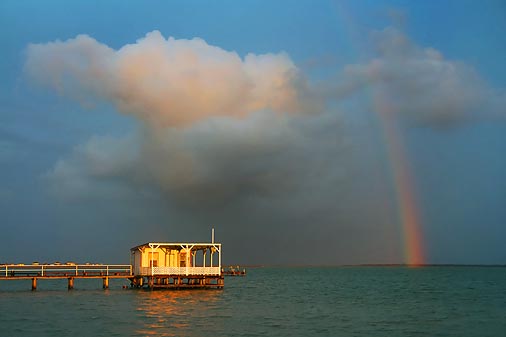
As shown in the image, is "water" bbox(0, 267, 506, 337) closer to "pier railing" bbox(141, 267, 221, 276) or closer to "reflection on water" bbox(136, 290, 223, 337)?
"reflection on water" bbox(136, 290, 223, 337)

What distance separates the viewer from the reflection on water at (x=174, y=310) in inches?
1358

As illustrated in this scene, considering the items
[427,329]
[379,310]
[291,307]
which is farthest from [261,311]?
[427,329]

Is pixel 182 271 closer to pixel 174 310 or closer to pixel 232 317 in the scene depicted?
pixel 174 310

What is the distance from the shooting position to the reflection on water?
113 feet

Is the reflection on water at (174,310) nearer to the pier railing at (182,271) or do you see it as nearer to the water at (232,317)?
the water at (232,317)

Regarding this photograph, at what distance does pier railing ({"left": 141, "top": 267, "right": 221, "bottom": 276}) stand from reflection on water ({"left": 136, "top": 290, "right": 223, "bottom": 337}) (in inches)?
79.9

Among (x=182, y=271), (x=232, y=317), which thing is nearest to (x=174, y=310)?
(x=232, y=317)

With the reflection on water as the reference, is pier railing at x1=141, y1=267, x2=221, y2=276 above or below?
above

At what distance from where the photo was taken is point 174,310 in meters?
44.0

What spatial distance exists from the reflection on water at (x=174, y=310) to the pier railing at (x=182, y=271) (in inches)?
79.9

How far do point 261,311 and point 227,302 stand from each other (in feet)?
23.1

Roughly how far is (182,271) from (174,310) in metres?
16.1

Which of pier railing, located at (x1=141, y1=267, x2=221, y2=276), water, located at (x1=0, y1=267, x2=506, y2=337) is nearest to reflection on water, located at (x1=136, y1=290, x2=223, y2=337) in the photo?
water, located at (x1=0, y1=267, x2=506, y2=337)

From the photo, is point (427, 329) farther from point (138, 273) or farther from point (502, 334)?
point (138, 273)
